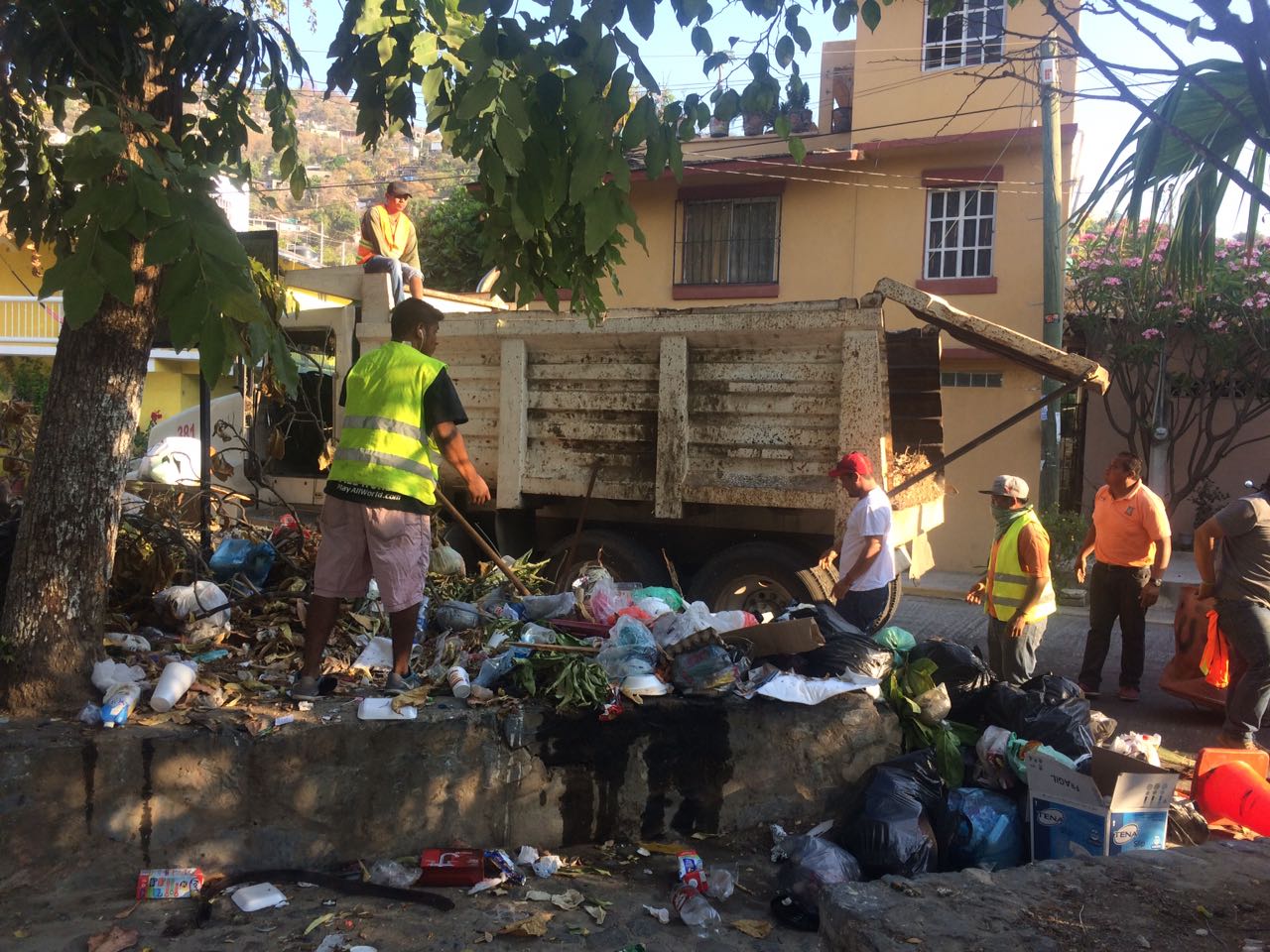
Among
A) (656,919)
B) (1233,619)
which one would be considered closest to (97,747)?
(656,919)

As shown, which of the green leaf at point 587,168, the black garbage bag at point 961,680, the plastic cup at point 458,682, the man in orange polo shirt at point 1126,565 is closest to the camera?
the green leaf at point 587,168

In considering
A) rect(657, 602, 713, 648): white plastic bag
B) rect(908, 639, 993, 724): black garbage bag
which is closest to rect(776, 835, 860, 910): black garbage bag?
rect(657, 602, 713, 648): white plastic bag

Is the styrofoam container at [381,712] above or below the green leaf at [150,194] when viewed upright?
below

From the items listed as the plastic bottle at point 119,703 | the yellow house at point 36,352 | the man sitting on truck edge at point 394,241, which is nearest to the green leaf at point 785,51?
the plastic bottle at point 119,703

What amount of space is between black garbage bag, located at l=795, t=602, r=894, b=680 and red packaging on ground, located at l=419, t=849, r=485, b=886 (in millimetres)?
1552

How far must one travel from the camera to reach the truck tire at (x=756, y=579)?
20.7 feet

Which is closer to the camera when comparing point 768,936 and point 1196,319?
point 768,936

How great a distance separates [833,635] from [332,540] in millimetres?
2109

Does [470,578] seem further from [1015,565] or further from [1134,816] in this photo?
[1134,816]

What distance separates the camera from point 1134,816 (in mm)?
3510

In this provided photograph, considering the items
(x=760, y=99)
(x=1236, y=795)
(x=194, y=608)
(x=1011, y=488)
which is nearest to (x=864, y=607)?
(x=1011, y=488)

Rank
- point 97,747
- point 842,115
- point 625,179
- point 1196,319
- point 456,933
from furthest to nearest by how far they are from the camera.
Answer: point 842,115, point 1196,319, point 97,747, point 456,933, point 625,179

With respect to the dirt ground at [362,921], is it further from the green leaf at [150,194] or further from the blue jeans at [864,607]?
the blue jeans at [864,607]

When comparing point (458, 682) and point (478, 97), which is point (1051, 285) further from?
point (478, 97)
